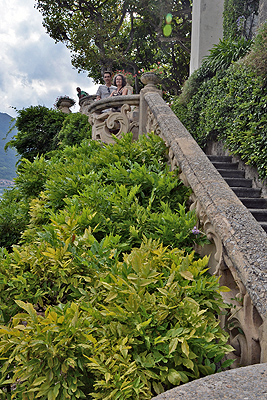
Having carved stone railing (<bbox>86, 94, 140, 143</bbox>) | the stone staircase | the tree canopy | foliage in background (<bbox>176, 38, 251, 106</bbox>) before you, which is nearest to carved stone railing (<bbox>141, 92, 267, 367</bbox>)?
the stone staircase

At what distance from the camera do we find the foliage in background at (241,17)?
31.0ft

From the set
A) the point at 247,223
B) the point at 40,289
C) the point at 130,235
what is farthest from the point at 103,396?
the point at 247,223

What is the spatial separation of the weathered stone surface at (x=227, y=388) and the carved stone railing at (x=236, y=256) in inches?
13.6

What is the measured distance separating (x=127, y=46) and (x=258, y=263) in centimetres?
2291

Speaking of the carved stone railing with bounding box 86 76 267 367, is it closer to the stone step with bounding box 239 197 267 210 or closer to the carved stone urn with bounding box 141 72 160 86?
the stone step with bounding box 239 197 267 210

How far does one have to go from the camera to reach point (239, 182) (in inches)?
218

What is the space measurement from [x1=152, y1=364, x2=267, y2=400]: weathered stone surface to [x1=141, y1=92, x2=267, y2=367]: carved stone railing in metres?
0.34

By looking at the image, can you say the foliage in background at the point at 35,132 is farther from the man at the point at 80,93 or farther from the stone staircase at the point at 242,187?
the stone staircase at the point at 242,187

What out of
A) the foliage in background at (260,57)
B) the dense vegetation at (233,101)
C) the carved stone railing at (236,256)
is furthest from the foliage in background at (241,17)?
the carved stone railing at (236,256)

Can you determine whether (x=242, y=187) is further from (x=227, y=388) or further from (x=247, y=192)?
(x=227, y=388)

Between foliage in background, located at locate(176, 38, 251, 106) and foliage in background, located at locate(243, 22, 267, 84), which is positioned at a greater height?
foliage in background, located at locate(176, 38, 251, 106)

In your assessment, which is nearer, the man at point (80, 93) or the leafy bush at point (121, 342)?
the leafy bush at point (121, 342)

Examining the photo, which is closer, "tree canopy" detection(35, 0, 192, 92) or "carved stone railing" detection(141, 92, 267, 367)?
"carved stone railing" detection(141, 92, 267, 367)

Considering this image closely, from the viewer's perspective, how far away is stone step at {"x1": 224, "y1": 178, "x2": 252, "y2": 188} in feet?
18.1
